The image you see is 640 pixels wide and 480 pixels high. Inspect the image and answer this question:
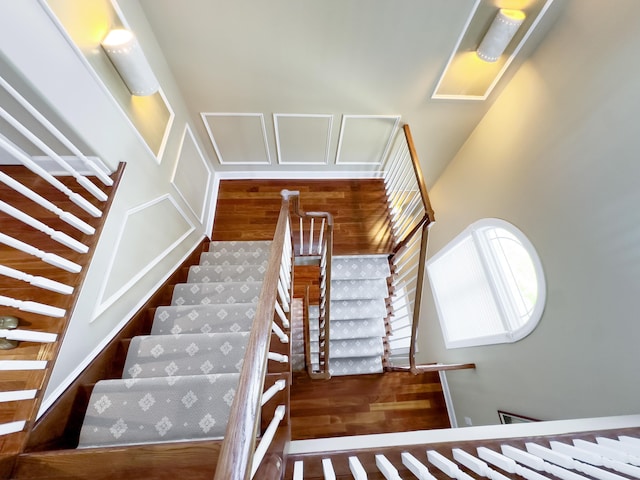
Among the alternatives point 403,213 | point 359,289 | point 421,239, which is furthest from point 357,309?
point 403,213

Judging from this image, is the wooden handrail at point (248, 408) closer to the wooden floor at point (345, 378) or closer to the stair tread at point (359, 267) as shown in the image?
the wooden floor at point (345, 378)

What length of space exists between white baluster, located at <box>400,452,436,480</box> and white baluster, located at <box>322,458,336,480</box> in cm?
29

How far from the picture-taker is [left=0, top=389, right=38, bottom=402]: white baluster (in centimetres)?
99

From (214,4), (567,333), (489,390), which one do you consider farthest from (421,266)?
(214,4)

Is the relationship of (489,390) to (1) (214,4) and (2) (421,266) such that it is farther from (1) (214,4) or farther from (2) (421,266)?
(1) (214,4)

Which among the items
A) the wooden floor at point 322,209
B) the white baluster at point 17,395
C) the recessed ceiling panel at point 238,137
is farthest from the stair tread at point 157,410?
the recessed ceiling panel at point 238,137

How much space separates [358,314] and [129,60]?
9.75 ft

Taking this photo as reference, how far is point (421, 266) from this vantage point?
7.22 ft

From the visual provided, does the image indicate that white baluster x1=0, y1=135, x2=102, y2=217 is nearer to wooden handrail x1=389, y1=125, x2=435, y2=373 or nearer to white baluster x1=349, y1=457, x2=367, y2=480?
white baluster x1=349, y1=457, x2=367, y2=480

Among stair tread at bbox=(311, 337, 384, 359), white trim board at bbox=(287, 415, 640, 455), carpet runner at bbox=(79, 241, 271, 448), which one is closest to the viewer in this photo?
white trim board at bbox=(287, 415, 640, 455)

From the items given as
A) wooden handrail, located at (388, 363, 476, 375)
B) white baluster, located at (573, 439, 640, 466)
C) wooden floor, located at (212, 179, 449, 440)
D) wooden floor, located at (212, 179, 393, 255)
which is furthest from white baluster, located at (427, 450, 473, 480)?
wooden floor, located at (212, 179, 393, 255)

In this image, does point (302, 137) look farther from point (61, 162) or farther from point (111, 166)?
point (61, 162)

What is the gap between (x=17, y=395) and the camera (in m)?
1.05

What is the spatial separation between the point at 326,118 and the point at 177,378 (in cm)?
291
